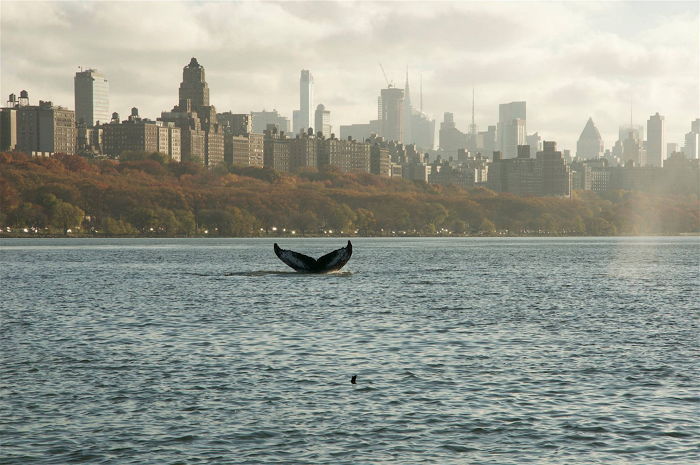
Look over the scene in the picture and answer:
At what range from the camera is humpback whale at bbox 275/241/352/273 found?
11212 centimetres

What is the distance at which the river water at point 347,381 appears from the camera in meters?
28.2

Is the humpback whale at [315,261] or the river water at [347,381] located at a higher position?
the humpback whale at [315,261]

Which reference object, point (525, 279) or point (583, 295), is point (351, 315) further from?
point (525, 279)

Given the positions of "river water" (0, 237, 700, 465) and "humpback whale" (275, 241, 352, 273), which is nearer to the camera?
"river water" (0, 237, 700, 465)

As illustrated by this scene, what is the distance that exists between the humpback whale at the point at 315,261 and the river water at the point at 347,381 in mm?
30426

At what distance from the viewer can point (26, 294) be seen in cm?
8956

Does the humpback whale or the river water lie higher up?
the humpback whale

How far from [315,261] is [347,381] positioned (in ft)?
252

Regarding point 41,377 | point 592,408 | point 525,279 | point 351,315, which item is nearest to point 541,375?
point 592,408

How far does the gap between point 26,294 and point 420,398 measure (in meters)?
63.2

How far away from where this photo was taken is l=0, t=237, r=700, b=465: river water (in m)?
28.2

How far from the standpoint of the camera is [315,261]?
115375mm

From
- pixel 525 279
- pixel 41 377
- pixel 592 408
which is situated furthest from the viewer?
pixel 525 279

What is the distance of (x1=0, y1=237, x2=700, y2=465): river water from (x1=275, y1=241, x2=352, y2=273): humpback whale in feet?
99.8
